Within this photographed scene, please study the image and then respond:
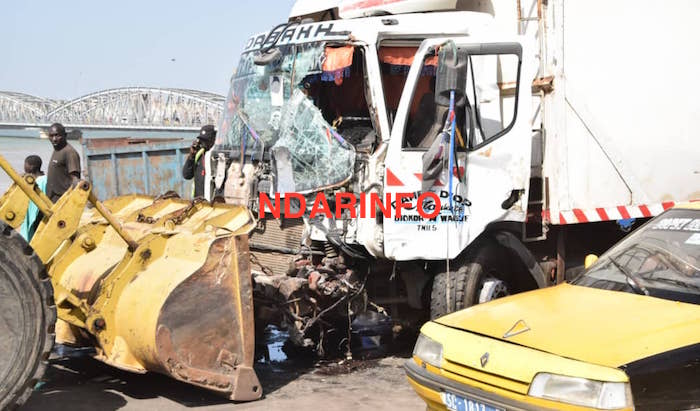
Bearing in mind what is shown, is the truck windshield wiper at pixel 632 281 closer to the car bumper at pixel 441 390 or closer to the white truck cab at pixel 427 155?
the car bumper at pixel 441 390

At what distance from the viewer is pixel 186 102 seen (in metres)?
40.2

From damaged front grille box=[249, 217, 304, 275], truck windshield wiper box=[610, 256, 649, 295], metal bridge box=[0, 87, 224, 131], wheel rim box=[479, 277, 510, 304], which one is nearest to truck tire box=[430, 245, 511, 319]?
wheel rim box=[479, 277, 510, 304]

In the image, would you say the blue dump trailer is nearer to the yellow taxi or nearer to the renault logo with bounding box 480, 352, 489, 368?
the yellow taxi

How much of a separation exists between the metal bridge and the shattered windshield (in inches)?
1100

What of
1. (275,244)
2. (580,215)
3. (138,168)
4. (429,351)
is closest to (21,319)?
(429,351)

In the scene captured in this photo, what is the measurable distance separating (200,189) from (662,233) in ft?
15.7

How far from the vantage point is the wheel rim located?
6.98m

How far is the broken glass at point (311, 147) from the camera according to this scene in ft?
21.7

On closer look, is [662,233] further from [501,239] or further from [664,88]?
[664,88]

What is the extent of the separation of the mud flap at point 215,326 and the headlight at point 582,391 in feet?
8.00

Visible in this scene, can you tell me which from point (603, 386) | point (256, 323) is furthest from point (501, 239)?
point (603, 386)

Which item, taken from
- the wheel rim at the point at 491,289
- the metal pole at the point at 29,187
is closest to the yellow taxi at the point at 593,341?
the wheel rim at the point at 491,289

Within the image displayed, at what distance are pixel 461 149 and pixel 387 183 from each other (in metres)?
0.73

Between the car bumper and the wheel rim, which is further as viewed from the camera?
the wheel rim
